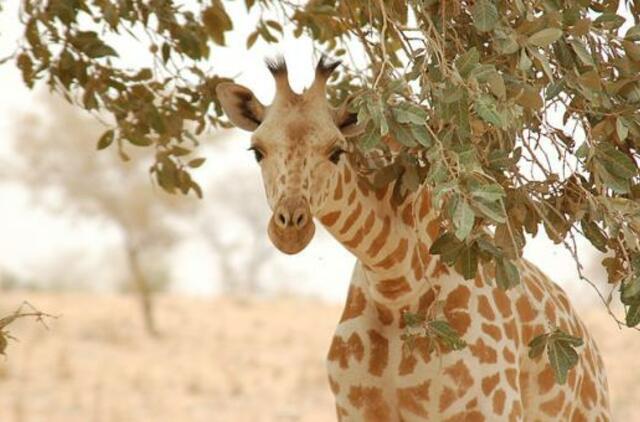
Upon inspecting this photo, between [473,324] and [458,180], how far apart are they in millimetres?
1352

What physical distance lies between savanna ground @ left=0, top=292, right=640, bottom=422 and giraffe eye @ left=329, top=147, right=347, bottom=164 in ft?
→ 32.4

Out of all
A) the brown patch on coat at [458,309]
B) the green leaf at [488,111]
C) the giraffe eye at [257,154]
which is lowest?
the green leaf at [488,111]

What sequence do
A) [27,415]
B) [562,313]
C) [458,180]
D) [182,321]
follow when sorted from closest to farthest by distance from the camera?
[458,180], [562,313], [27,415], [182,321]

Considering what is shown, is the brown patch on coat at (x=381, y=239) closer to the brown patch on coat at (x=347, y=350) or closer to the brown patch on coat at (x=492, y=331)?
the brown patch on coat at (x=347, y=350)

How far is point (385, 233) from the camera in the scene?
4.13 m

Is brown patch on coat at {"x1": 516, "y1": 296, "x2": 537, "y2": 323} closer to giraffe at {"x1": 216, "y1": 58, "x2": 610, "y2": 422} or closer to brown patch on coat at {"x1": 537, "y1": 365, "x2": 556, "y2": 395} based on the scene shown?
giraffe at {"x1": 216, "y1": 58, "x2": 610, "y2": 422}

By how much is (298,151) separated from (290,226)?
0.82 ft

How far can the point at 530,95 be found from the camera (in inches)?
125

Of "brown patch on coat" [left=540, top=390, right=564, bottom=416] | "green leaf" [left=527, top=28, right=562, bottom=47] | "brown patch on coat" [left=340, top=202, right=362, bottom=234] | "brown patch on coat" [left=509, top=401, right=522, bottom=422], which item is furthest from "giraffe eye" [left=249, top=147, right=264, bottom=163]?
"brown patch on coat" [left=540, top=390, right=564, bottom=416]

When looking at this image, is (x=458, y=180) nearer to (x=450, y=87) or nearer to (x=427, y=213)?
(x=450, y=87)

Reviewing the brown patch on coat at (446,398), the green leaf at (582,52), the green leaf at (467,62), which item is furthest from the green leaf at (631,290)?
A: the brown patch on coat at (446,398)

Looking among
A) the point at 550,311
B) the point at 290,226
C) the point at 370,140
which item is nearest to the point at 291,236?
the point at 290,226

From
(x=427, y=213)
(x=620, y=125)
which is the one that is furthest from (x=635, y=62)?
(x=427, y=213)

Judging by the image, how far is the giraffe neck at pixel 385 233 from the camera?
395cm
